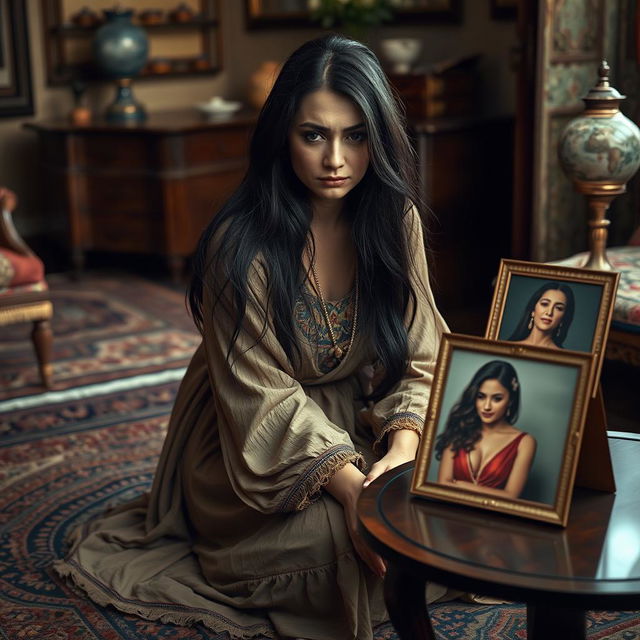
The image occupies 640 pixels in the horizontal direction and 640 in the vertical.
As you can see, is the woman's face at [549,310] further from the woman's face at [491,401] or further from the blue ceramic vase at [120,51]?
the blue ceramic vase at [120,51]

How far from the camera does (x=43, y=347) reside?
4516 mm

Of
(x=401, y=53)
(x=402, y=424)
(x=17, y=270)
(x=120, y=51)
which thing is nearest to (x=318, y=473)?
(x=402, y=424)

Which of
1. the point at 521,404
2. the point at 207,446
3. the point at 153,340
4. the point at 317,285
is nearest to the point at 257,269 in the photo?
the point at 317,285

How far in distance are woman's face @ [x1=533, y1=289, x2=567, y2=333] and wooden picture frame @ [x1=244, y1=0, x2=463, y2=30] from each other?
443 cm

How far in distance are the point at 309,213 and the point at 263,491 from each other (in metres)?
0.65

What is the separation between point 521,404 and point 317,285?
948 millimetres

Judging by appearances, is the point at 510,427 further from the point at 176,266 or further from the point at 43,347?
the point at 176,266

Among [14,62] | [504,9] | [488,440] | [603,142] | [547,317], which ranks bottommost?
[488,440]

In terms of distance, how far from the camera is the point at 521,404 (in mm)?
1709

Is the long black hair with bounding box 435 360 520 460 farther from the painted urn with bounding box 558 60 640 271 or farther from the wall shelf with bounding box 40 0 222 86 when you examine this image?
the wall shelf with bounding box 40 0 222 86

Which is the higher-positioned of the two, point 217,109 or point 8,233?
point 217,109

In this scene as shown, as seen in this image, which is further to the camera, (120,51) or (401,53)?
(120,51)

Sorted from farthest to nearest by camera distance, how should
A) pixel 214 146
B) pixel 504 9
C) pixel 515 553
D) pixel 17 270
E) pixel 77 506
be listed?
pixel 214 146
pixel 504 9
pixel 17 270
pixel 77 506
pixel 515 553

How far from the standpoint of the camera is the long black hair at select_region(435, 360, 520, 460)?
172 centimetres
